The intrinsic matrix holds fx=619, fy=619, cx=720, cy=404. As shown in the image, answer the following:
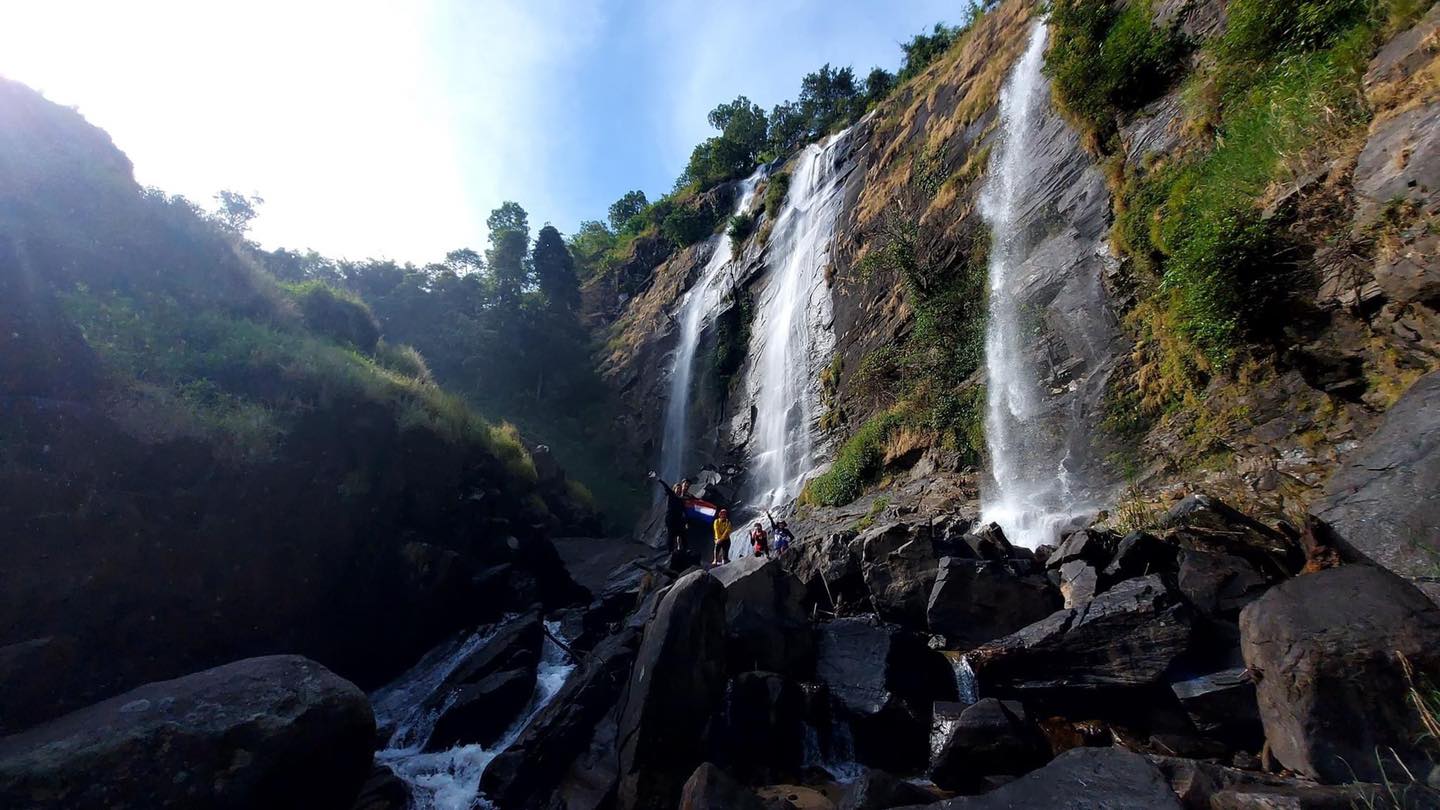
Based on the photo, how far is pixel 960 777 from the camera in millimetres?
5855

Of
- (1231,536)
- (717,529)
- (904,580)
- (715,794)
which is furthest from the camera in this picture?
(717,529)

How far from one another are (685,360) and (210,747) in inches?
994

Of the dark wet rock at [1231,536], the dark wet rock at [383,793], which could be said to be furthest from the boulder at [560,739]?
the dark wet rock at [1231,536]

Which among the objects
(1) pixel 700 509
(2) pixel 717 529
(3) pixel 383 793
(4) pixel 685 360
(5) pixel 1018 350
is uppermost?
(4) pixel 685 360

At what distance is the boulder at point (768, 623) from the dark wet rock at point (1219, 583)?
4.27 meters

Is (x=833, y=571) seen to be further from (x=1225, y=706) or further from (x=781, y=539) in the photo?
(x=1225, y=706)

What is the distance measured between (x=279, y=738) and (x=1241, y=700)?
31.2ft

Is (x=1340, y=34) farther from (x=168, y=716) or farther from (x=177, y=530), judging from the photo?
(x=177, y=530)

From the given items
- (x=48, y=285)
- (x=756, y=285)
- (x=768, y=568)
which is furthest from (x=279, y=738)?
(x=756, y=285)

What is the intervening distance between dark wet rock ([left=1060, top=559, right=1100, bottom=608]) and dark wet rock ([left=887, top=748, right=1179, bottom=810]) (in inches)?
92.9

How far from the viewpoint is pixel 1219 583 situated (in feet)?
20.0

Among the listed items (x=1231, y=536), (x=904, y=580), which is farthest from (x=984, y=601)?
(x=1231, y=536)

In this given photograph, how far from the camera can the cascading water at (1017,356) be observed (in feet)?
35.4

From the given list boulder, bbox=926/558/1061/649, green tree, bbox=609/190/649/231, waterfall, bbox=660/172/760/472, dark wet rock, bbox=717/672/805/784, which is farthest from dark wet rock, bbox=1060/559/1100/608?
green tree, bbox=609/190/649/231
